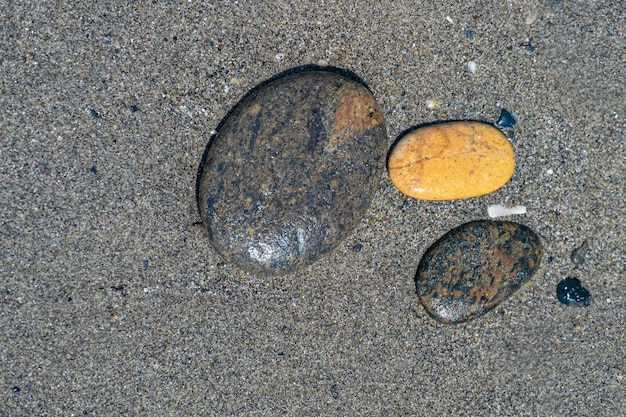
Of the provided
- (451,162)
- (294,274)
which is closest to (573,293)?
(451,162)

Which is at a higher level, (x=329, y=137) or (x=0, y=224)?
(x=329, y=137)

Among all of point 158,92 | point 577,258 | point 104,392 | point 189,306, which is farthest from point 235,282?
point 577,258

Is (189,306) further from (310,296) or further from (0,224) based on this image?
(0,224)

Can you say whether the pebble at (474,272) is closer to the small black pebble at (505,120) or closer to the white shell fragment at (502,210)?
the white shell fragment at (502,210)

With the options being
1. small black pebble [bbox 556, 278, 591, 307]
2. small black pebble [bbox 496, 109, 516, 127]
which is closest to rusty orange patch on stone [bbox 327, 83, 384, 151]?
small black pebble [bbox 496, 109, 516, 127]

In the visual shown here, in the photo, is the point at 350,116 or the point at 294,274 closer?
the point at 350,116

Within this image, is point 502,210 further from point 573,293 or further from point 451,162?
point 573,293

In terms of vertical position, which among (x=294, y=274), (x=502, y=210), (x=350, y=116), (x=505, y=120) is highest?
(x=350, y=116)
